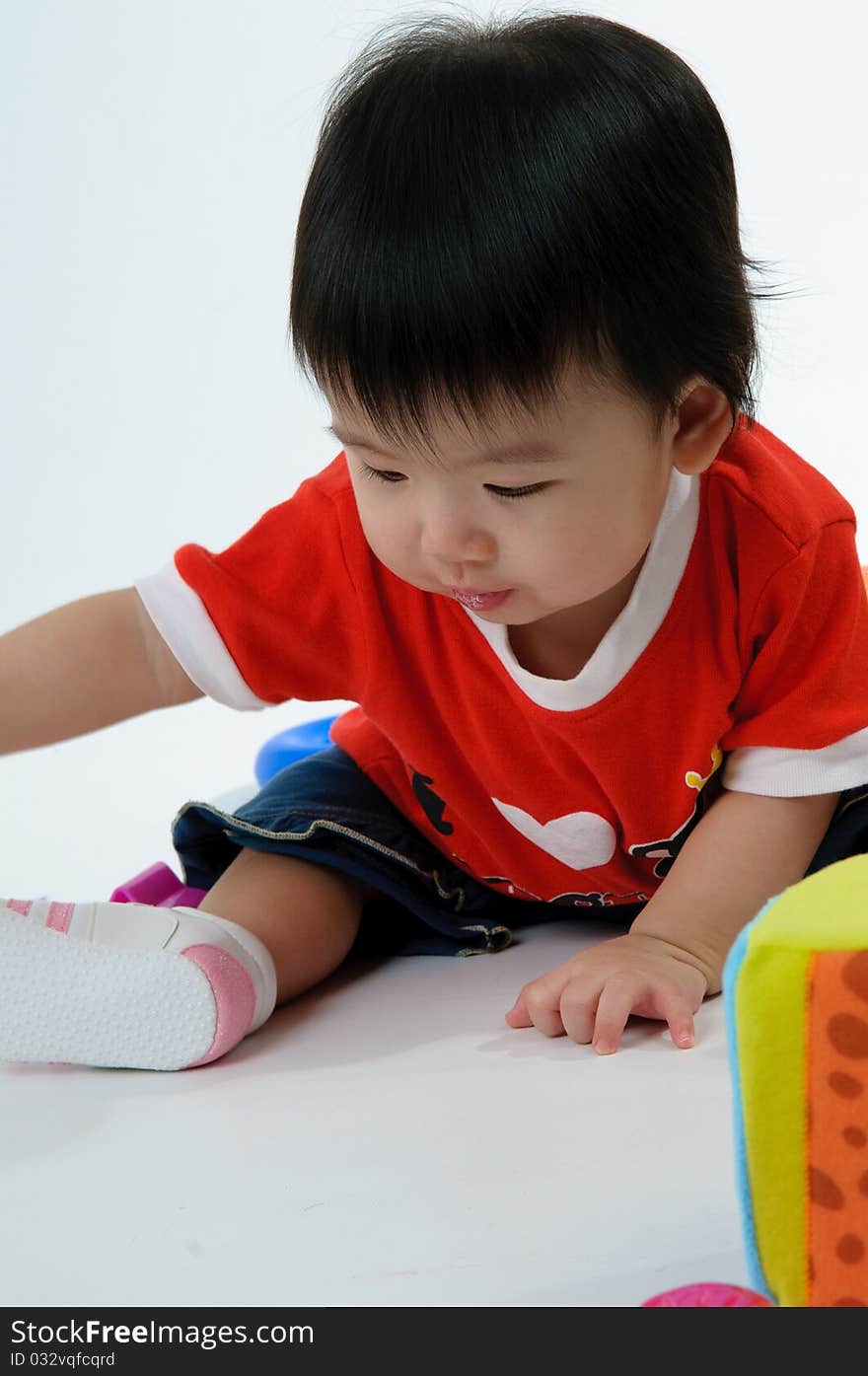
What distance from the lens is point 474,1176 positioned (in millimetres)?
615

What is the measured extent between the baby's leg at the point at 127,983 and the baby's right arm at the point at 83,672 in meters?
0.11

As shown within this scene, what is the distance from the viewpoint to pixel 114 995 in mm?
760

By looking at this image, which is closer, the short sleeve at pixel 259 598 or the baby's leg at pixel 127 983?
the baby's leg at pixel 127 983

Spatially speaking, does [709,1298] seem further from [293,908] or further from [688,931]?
[293,908]

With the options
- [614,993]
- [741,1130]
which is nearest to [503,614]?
[614,993]

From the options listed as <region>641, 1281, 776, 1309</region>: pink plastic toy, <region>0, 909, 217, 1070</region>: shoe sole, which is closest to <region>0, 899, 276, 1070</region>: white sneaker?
<region>0, 909, 217, 1070</region>: shoe sole

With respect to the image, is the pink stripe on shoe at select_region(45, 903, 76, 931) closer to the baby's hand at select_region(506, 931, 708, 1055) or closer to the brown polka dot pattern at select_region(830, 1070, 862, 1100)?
the baby's hand at select_region(506, 931, 708, 1055)

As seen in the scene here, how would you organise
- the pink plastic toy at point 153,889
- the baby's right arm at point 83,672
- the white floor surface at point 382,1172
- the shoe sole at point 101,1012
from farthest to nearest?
the pink plastic toy at point 153,889, the baby's right arm at point 83,672, the shoe sole at point 101,1012, the white floor surface at point 382,1172

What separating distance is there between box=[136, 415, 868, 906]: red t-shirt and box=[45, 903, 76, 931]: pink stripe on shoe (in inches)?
5.9

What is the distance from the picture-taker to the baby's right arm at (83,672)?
87 cm

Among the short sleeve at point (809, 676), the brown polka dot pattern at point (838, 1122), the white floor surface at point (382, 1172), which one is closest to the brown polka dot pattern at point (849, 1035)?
the brown polka dot pattern at point (838, 1122)

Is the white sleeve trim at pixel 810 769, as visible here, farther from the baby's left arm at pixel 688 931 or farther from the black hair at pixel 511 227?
the black hair at pixel 511 227

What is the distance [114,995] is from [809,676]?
1.24 ft

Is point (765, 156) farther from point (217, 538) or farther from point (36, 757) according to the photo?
point (36, 757)
